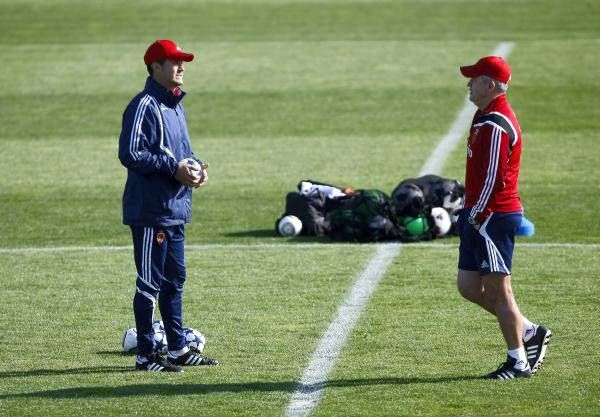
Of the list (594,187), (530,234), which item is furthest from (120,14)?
(530,234)

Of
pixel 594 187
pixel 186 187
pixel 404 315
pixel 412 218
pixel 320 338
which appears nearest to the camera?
pixel 186 187

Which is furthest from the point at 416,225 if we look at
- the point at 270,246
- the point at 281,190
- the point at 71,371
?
the point at 71,371

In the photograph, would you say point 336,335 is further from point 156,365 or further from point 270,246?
point 270,246

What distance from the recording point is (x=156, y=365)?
8.82 meters

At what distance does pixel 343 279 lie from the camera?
39.3ft

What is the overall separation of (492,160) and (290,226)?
6171 mm

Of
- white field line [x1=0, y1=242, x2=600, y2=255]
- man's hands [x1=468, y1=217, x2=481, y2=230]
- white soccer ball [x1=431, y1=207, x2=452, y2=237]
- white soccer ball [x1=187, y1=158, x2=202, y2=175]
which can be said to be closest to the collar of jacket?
white soccer ball [x1=187, y1=158, x2=202, y2=175]

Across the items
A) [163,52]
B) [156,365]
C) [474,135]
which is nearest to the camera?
[474,135]

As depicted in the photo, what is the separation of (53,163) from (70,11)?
20033mm

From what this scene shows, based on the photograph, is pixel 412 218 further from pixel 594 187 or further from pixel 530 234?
pixel 594 187

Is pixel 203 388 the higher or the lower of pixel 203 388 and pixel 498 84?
the lower

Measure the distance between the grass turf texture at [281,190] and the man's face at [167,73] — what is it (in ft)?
6.35

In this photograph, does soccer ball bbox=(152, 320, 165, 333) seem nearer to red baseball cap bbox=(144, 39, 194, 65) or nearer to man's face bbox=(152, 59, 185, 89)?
man's face bbox=(152, 59, 185, 89)

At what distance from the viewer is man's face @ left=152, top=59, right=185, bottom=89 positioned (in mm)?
8672
